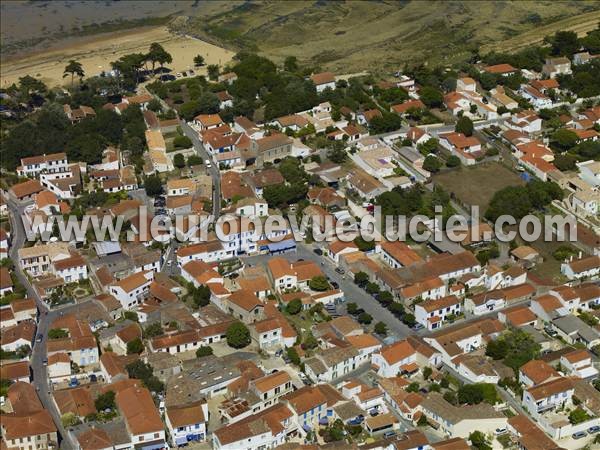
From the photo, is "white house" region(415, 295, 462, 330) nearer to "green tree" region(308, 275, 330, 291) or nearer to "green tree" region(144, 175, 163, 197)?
"green tree" region(308, 275, 330, 291)

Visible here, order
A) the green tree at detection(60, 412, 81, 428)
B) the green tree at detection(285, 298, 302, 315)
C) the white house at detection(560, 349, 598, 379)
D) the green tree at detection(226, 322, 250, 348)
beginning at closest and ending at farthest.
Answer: the green tree at detection(60, 412, 81, 428)
the white house at detection(560, 349, 598, 379)
the green tree at detection(226, 322, 250, 348)
the green tree at detection(285, 298, 302, 315)

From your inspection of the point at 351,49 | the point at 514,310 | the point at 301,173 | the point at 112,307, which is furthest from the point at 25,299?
the point at 351,49

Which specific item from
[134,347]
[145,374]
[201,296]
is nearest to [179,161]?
[201,296]

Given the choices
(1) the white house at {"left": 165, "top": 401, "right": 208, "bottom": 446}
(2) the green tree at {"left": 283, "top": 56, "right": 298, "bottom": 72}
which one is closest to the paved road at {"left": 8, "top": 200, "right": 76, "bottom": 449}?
(1) the white house at {"left": 165, "top": 401, "right": 208, "bottom": 446}

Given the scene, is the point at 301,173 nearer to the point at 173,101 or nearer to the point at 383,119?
the point at 383,119

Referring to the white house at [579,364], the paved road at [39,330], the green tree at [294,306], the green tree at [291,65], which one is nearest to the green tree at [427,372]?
the white house at [579,364]

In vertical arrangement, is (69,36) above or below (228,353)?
above
